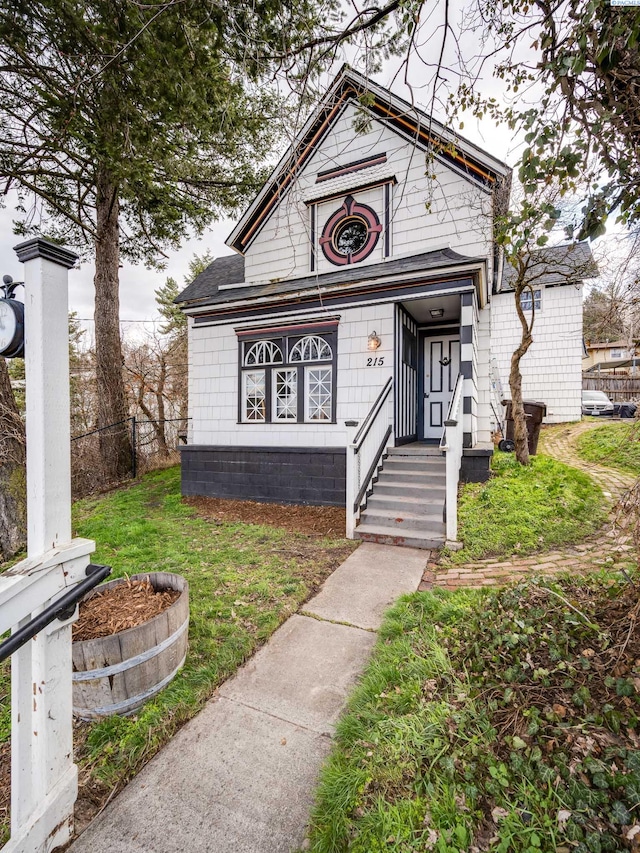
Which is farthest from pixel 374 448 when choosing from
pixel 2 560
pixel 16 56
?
pixel 16 56

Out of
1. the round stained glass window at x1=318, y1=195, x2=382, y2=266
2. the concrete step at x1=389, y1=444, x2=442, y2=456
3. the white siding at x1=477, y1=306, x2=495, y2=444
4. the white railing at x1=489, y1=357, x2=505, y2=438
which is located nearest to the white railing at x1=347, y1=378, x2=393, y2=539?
the concrete step at x1=389, y1=444, x2=442, y2=456

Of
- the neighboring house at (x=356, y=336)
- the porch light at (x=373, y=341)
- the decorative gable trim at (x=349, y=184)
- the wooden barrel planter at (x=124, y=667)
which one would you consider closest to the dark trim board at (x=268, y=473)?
the neighboring house at (x=356, y=336)

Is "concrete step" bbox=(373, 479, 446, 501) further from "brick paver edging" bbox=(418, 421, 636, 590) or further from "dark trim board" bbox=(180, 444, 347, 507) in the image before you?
"brick paver edging" bbox=(418, 421, 636, 590)

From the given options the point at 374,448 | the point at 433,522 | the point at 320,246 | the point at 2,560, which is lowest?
the point at 2,560

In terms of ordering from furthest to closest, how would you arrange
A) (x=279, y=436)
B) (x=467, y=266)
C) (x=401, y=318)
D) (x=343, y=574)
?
(x=279, y=436) < (x=401, y=318) < (x=467, y=266) < (x=343, y=574)

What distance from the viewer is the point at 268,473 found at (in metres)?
7.45

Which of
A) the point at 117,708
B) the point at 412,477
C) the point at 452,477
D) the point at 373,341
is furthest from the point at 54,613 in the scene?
the point at 373,341

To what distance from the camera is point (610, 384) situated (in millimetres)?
18078

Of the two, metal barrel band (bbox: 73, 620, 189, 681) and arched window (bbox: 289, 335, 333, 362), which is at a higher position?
arched window (bbox: 289, 335, 333, 362)

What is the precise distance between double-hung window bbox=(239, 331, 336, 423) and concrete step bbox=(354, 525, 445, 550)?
2.53m

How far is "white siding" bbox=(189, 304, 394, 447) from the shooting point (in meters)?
6.82

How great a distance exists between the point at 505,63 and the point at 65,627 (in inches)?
179

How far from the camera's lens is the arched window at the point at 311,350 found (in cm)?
724

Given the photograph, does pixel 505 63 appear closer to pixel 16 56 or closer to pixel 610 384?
pixel 16 56
